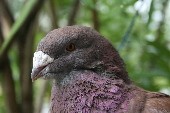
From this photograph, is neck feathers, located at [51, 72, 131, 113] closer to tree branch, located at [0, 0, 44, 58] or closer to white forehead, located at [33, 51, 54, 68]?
white forehead, located at [33, 51, 54, 68]

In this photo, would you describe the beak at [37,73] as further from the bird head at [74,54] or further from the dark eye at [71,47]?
the dark eye at [71,47]

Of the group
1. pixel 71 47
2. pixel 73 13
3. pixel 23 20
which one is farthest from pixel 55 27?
pixel 71 47

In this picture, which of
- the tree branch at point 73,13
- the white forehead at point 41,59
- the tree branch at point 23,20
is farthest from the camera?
the tree branch at point 73,13

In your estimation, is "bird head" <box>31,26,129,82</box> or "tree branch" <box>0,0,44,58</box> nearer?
"bird head" <box>31,26,129,82</box>

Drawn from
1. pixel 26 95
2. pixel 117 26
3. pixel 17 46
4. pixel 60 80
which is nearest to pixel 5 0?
pixel 17 46

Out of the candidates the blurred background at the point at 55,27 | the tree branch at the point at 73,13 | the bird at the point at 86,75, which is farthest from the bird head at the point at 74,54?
the tree branch at the point at 73,13

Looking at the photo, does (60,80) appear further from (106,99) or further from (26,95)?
(26,95)

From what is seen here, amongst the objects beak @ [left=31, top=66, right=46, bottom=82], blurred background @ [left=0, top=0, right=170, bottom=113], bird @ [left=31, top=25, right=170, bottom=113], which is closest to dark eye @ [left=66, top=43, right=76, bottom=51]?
bird @ [left=31, top=25, right=170, bottom=113]
